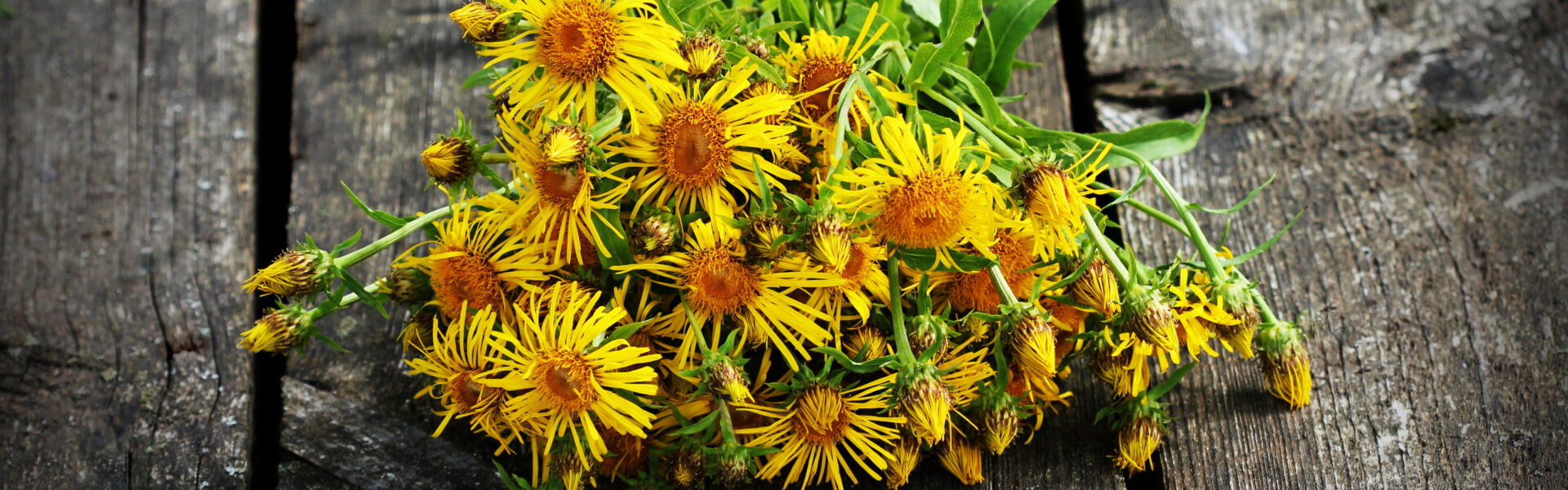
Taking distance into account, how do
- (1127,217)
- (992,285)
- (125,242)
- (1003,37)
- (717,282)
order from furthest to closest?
(125,242) → (1127,217) → (1003,37) → (992,285) → (717,282)

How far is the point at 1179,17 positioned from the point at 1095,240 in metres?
0.87

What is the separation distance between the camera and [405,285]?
1192 mm

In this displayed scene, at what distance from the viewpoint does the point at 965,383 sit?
1153 mm

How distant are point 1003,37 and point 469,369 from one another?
78cm

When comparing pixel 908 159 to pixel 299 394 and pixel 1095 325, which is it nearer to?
pixel 1095 325

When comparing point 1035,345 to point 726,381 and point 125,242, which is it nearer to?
point 726,381

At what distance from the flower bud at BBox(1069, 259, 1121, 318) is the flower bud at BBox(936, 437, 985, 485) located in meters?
0.25

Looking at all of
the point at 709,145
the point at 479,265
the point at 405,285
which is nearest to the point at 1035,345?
the point at 709,145

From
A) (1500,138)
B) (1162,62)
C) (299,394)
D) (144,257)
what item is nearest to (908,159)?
(1162,62)

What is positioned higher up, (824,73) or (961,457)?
(824,73)

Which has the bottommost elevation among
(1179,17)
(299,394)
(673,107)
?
(299,394)

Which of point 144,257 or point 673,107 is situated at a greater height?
point 673,107

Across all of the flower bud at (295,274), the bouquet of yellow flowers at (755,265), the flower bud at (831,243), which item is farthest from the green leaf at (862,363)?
the flower bud at (295,274)

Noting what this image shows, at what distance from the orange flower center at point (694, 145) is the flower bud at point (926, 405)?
302 mm
